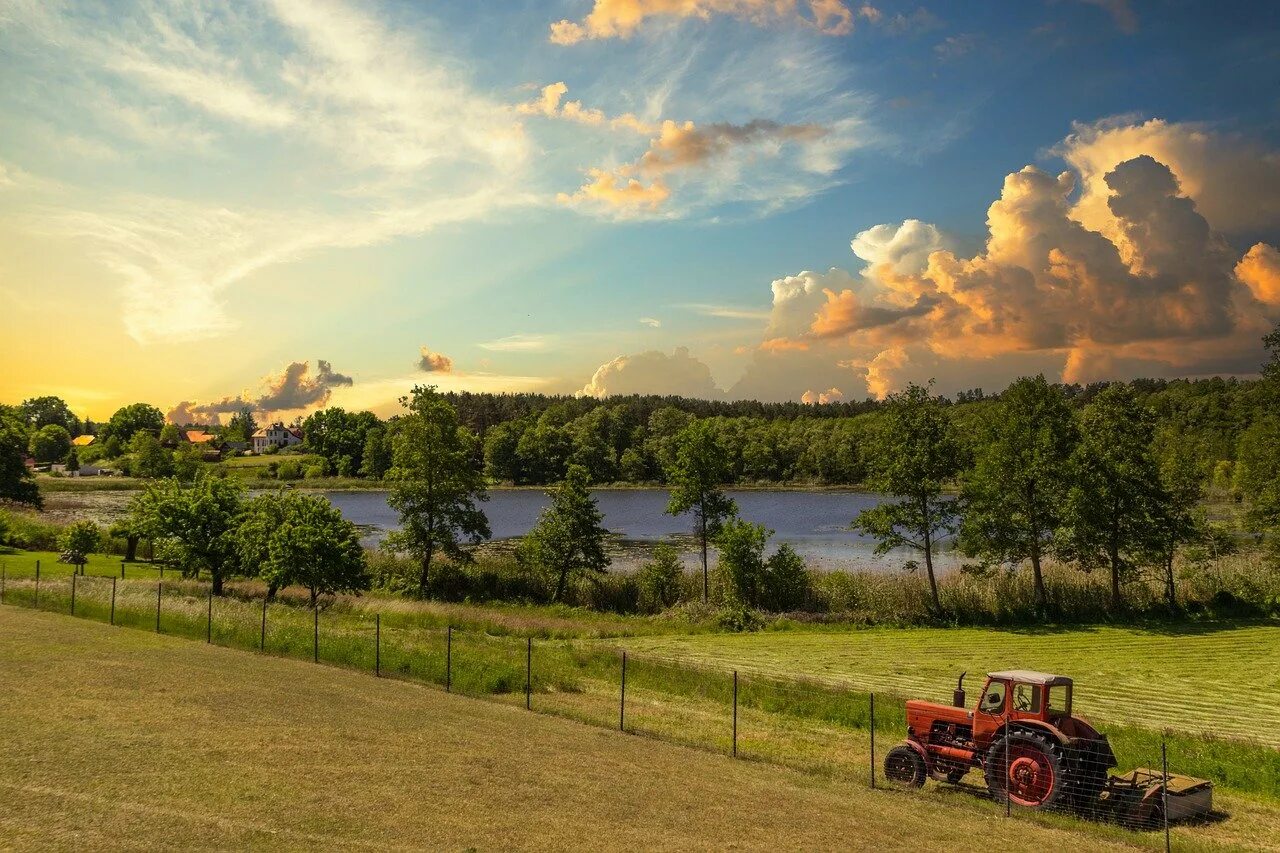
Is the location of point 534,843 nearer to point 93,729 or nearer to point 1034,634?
point 93,729

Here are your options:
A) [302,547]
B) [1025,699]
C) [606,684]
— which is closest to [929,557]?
[606,684]

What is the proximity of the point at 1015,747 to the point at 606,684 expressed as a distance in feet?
45.7

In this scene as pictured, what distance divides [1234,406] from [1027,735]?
152 metres

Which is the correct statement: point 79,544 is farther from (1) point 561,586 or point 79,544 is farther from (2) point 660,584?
(2) point 660,584

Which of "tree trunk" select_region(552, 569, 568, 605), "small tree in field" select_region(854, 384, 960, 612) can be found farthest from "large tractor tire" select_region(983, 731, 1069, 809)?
"tree trunk" select_region(552, 569, 568, 605)

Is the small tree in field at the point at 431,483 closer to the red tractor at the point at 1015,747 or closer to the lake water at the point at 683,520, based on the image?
the lake water at the point at 683,520

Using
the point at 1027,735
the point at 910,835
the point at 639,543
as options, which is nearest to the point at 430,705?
the point at 910,835

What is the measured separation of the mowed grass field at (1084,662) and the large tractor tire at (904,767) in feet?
31.5

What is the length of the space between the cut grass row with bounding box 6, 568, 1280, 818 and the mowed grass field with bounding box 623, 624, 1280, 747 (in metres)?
2.80

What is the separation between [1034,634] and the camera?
128 feet

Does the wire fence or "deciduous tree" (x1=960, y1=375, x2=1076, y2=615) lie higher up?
"deciduous tree" (x1=960, y1=375, x2=1076, y2=615)

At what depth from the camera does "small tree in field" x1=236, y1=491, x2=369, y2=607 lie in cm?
3906

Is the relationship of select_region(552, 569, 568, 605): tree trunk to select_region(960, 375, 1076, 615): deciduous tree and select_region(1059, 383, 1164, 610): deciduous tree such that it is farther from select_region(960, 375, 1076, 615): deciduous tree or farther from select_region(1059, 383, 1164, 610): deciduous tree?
select_region(1059, 383, 1164, 610): deciduous tree

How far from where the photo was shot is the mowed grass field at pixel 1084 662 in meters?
24.9
